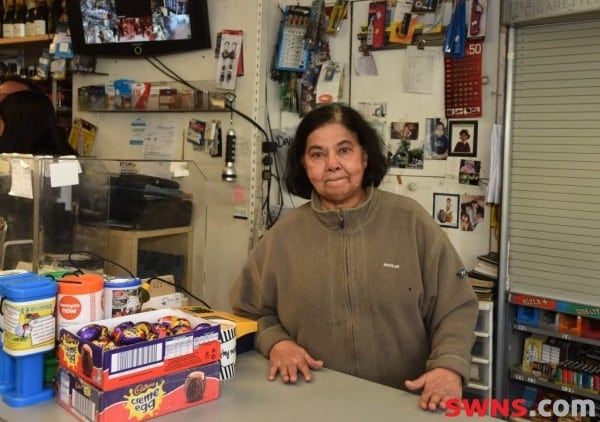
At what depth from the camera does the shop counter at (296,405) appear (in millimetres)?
1277

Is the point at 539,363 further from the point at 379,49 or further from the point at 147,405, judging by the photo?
the point at 147,405

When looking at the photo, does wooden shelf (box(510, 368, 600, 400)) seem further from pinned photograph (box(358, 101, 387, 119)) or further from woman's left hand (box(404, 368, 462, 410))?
pinned photograph (box(358, 101, 387, 119))

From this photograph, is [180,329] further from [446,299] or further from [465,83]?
[465,83]

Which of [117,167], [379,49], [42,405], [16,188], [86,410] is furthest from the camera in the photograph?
[379,49]

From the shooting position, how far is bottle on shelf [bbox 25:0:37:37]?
14.8ft

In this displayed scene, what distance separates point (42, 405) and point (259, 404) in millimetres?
464

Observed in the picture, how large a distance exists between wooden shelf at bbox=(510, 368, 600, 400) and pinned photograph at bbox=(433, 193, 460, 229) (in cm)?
77

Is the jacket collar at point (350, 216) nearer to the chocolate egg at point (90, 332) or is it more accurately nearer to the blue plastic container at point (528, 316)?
the chocolate egg at point (90, 332)

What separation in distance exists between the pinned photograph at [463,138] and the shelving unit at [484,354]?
786 millimetres

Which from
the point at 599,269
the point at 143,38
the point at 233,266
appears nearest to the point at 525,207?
the point at 599,269

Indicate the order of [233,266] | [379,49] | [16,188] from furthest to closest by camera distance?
[233,266] → [379,49] → [16,188]

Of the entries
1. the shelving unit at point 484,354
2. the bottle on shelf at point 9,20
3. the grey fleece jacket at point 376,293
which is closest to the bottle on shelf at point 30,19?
the bottle on shelf at point 9,20

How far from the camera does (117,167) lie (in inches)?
117

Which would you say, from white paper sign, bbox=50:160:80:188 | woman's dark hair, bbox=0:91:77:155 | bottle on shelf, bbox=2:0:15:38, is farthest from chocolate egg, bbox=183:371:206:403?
bottle on shelf, bbox=2:0:15:38
